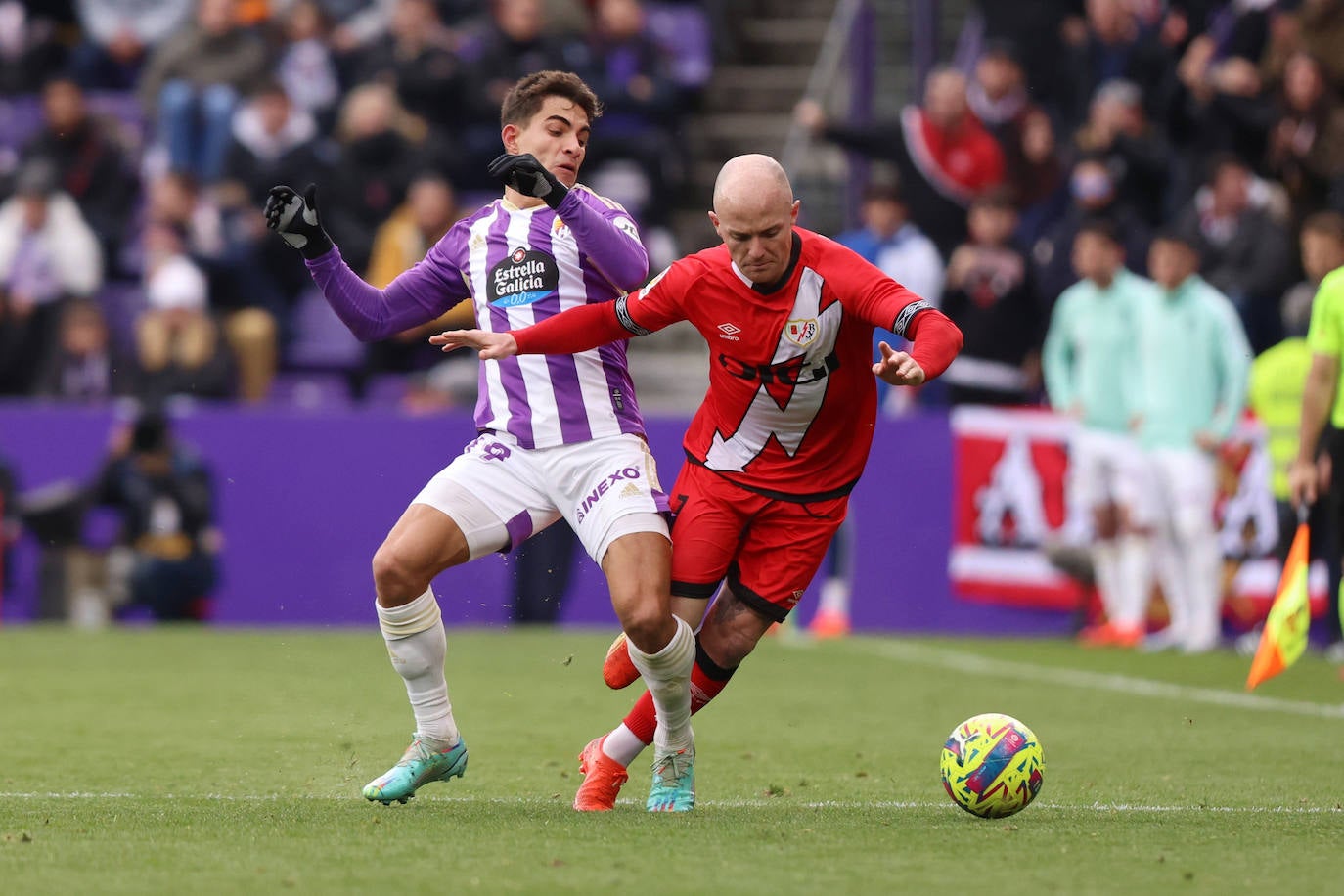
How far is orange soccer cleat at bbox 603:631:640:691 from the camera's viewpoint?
675 centimetres

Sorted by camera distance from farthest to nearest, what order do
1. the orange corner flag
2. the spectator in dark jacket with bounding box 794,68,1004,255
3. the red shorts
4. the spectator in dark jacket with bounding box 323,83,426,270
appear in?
the spectator in dark jacket with bounding box 323,83,426,270 < the spectator in dark jacket with bounding box 794,68,1004,255 < the orange corner flag < the red shorts

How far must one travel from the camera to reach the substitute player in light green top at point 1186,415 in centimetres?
1374

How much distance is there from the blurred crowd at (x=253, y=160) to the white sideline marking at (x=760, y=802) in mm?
8850

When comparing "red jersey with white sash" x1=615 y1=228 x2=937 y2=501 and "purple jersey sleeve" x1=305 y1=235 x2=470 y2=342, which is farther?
"purple jersey sleeve" x1=305 y1=235 x2=470 y2=342

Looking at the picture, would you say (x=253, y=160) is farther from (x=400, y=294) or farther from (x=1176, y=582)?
(x=400, y=294)

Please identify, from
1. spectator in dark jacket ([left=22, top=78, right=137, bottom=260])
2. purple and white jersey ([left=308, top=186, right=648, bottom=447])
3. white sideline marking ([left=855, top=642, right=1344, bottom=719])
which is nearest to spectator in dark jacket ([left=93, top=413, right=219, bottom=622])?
spectator in dark jacket ([left=22, top=78, right=137, bottom=260])

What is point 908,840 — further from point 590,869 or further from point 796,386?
point 796,386

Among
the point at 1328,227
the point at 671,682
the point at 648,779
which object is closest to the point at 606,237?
the point at 671,682

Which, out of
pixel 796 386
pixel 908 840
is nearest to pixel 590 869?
pixel 908 840

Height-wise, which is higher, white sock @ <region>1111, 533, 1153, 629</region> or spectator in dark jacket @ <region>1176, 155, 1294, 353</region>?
spectator in dark jacket @ <region>1176, 155, 1294, 353</region>

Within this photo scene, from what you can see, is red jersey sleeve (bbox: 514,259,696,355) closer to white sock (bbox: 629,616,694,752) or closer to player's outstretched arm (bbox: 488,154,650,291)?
player's outstretched arm (bbox: 488,154,650,291)

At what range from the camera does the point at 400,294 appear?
693 cm

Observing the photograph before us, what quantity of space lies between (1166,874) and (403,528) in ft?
8.48

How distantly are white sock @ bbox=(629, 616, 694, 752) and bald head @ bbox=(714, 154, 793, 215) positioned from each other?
4.35 feet
